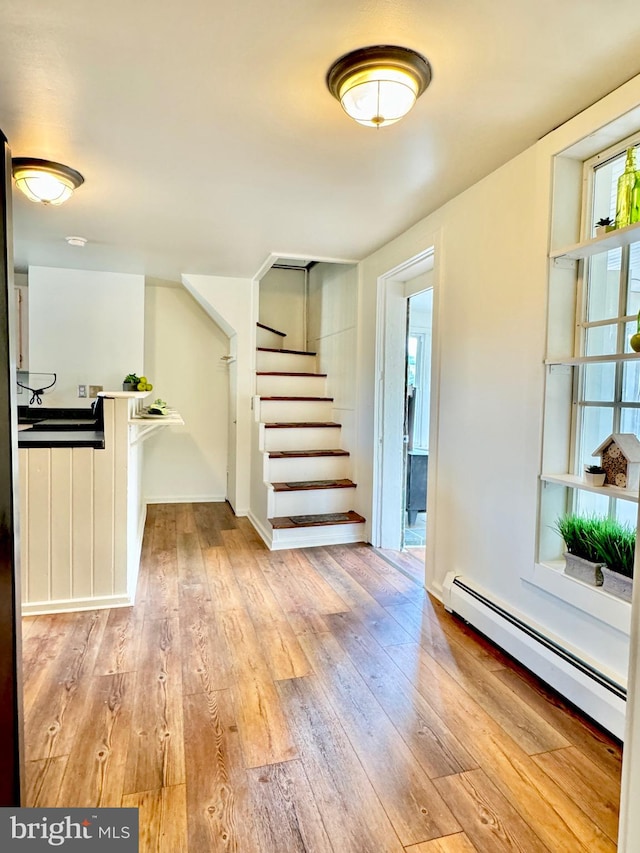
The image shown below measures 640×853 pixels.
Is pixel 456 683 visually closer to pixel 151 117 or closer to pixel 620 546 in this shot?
pixel 620 546

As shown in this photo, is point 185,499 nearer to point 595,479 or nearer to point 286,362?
point 286,362

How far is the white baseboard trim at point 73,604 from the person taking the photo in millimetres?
2572

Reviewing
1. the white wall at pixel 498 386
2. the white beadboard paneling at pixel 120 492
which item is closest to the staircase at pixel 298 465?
the white wall at pixel 498 386

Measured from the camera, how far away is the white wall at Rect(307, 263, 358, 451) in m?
4.18

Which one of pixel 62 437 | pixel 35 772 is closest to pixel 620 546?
pixel 35 772

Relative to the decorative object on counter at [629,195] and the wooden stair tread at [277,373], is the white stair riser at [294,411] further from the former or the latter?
the decorative object on counter at [629,195]

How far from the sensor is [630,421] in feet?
6.04

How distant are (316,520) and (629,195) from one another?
2.91 metres

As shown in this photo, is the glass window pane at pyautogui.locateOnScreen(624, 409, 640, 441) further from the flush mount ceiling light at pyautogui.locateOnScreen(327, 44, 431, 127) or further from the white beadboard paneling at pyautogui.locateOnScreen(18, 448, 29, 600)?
the white beadboard paneling at pyautogui.locateOnScreen(18, 448, 29, 600)

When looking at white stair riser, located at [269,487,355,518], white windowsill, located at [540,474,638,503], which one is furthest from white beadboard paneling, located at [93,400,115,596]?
white windowsill, located at [540,474,638,503]

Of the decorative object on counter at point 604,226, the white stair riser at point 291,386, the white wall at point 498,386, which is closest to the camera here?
the decorative object on counter at point 604,226

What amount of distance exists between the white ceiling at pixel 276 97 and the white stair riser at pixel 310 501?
2.06 m

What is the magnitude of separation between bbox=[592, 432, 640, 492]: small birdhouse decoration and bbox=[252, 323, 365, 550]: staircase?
2292mm

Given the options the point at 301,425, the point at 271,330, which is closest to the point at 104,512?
the point at 301,425
